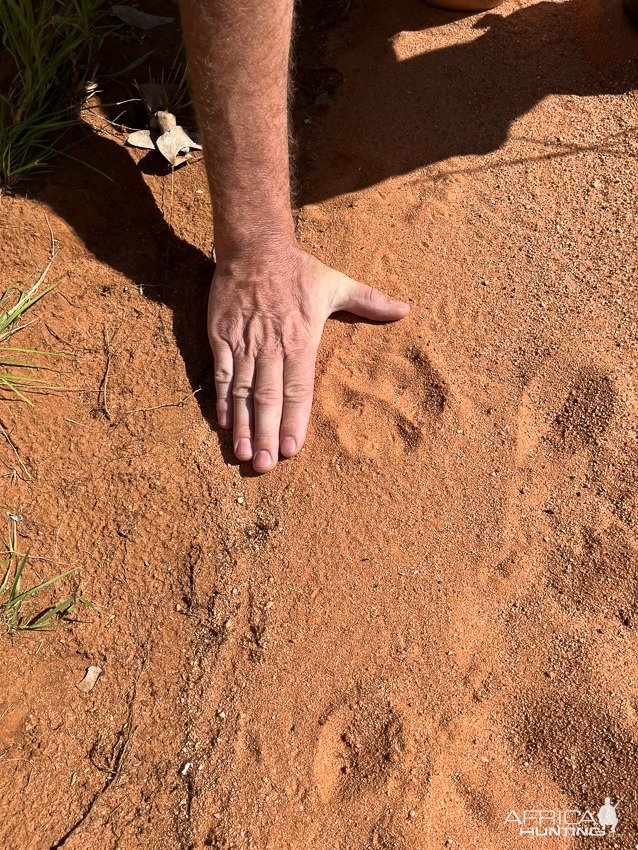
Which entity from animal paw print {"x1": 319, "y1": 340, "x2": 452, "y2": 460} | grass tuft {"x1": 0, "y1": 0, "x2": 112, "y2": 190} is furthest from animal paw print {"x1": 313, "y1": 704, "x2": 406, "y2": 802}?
grass tuft {"x1": 0, "y1": 0, "x2": 112, "y2": 190}

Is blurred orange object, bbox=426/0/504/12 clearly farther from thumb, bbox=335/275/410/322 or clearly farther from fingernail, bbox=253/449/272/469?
fingernail, bbox=253/449/272/469

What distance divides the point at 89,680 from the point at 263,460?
66 cm

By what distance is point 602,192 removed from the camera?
7.34ft

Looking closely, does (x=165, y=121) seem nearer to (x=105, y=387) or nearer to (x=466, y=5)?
(x=105, y=387)

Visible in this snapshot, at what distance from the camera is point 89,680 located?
1.63m

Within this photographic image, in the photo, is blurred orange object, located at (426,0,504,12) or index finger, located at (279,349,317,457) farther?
blurred orange object, located at (426,0,504,12)

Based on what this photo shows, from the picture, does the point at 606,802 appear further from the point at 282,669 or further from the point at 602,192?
the point at 602,192

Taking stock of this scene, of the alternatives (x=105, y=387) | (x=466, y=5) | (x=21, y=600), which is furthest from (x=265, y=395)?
(x=466, y=5)

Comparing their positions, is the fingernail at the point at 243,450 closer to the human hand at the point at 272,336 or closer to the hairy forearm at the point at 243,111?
the human hand at the point at 272,336

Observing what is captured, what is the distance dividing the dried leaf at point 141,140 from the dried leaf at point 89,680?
1629 millimetres

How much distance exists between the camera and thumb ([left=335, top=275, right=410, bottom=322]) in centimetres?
202

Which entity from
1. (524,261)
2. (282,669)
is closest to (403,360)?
(524,261)

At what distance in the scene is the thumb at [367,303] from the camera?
2.02 meters

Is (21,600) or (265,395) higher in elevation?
(265,395)
